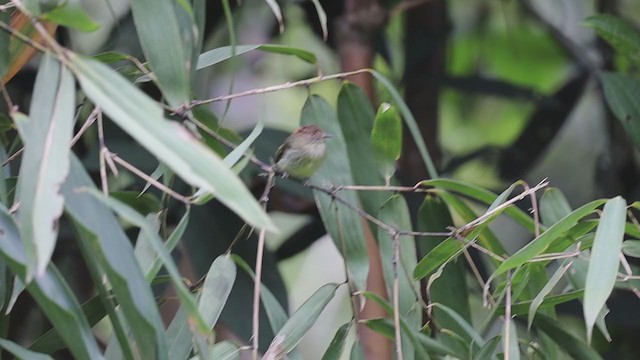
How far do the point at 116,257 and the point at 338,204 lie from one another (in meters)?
0.32

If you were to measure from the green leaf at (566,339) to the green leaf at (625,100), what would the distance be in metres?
0.35

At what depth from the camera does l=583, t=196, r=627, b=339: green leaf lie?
2.17 feet

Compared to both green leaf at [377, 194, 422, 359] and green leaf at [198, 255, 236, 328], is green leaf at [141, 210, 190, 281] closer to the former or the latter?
green leaf at [198, 255, 236, 328]

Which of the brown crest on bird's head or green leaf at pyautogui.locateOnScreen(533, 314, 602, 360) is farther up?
the brown crest on bird's head

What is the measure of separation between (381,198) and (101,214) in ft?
1.19

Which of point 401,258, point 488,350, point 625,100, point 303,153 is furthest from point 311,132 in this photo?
point 625,100

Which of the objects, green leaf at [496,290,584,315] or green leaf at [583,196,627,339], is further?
green leaf at [496,290,584,315]

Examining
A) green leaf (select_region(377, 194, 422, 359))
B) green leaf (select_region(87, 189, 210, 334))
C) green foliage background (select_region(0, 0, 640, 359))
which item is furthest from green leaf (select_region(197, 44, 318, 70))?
green leaf (select_region(87, 189, 210, 334))

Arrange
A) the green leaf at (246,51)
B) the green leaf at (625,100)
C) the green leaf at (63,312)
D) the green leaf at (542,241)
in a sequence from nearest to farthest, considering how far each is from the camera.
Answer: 1. the green leaf at (63,312)
2. the green leaf at (542,241)
3. the green leaf at (246,51)
4. the green leaf at (625,100)

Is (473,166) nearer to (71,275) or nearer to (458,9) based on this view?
(458,9)

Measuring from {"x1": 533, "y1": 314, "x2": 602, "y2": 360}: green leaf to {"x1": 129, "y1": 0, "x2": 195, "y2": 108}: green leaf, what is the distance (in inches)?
14.5

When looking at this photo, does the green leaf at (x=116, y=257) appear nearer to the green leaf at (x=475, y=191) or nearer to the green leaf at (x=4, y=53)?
the green leaf at (x=4, y=53)

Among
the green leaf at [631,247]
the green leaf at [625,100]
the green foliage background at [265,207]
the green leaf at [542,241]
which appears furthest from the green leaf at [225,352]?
the green leaf at [625,100]

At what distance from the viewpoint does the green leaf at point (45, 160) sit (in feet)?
1.76
